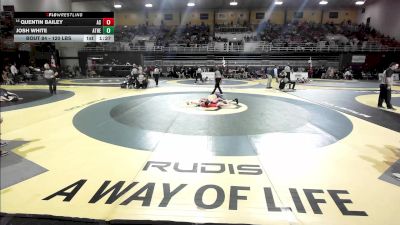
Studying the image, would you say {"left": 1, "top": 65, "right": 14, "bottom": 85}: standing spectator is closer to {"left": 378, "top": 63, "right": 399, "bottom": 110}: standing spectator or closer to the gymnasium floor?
the gymnasium floor

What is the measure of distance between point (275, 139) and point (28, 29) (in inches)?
324

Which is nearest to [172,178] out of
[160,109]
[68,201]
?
[68,201]

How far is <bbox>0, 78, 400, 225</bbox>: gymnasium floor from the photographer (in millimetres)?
3221

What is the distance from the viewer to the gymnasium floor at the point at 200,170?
10.6 feet

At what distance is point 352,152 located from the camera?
541cm

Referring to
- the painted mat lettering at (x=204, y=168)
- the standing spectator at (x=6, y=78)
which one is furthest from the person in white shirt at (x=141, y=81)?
the painted mat lettering at (x=204, y=168)

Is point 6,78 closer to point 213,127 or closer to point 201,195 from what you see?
point 213,127

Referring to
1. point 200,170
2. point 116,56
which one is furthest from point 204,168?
point 116,56

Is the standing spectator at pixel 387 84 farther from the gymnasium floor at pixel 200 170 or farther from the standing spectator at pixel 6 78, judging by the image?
the standing spectator at pixel 6 78

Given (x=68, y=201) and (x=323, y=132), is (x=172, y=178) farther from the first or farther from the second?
(x=323, y=132)
